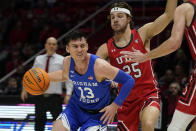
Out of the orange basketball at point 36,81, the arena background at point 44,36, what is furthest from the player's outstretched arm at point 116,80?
the arena background at point 44,36

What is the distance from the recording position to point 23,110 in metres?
7.08

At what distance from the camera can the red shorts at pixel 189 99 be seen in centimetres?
371

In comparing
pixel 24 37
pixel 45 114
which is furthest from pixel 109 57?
pixel 24 37

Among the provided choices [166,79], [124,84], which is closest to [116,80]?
[124,84]

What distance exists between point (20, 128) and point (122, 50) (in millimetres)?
3085

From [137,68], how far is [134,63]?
0.07 meters

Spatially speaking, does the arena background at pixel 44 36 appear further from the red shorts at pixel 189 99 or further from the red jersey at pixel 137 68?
the red shorts at pixel 189 99

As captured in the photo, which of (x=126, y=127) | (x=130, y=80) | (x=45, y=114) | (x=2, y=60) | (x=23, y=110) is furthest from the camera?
(x=2, y=60)

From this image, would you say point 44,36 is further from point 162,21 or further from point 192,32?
point 192,32

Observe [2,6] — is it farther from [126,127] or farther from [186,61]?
[126,127]

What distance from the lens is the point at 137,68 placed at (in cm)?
466

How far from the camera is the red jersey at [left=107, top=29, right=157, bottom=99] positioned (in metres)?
4.66

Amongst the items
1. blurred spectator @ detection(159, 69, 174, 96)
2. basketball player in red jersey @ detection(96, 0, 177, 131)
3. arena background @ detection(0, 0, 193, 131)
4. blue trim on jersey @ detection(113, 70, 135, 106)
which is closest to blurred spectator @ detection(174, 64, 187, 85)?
arena background @ detection(0, 0, 193, 131)

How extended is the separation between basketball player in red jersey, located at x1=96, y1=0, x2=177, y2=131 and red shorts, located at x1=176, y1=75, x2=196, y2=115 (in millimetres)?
724
